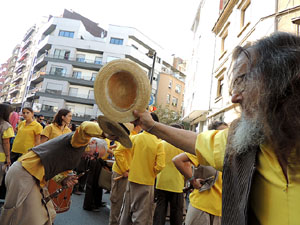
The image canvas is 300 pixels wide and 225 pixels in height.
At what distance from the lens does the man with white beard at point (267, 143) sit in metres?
1.13

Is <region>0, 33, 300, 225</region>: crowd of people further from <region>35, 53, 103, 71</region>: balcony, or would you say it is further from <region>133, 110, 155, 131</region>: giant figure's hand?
<region>35, 53, 103, 71</region>: balcony

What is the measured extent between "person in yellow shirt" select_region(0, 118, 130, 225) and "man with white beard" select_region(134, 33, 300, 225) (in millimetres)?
1526

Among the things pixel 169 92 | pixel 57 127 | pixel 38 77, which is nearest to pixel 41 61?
pixel 38 77

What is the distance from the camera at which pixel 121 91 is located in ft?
6.22

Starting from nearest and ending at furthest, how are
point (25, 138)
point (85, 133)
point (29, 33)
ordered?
point (85, 133)
point (25, 138)
point (29, 33)

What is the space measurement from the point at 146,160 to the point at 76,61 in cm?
4656

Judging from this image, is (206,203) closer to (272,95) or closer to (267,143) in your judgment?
(267,143)

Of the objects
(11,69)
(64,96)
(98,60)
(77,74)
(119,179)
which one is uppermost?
(11,69)

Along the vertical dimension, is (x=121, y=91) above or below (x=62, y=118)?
below

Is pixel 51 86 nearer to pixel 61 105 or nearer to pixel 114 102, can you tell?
pixel 61 105

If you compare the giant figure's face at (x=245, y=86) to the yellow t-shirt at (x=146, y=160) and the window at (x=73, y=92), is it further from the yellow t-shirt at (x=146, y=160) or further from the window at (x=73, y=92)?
the window at (x=73, y=92)

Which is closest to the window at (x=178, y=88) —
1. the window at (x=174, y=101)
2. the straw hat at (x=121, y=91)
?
the window at (x=174, y=101)

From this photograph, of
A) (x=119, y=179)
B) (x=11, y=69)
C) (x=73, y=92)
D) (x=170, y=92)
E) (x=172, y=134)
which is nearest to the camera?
(x=172, y=134)

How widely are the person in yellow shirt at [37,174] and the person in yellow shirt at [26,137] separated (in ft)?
12.5
